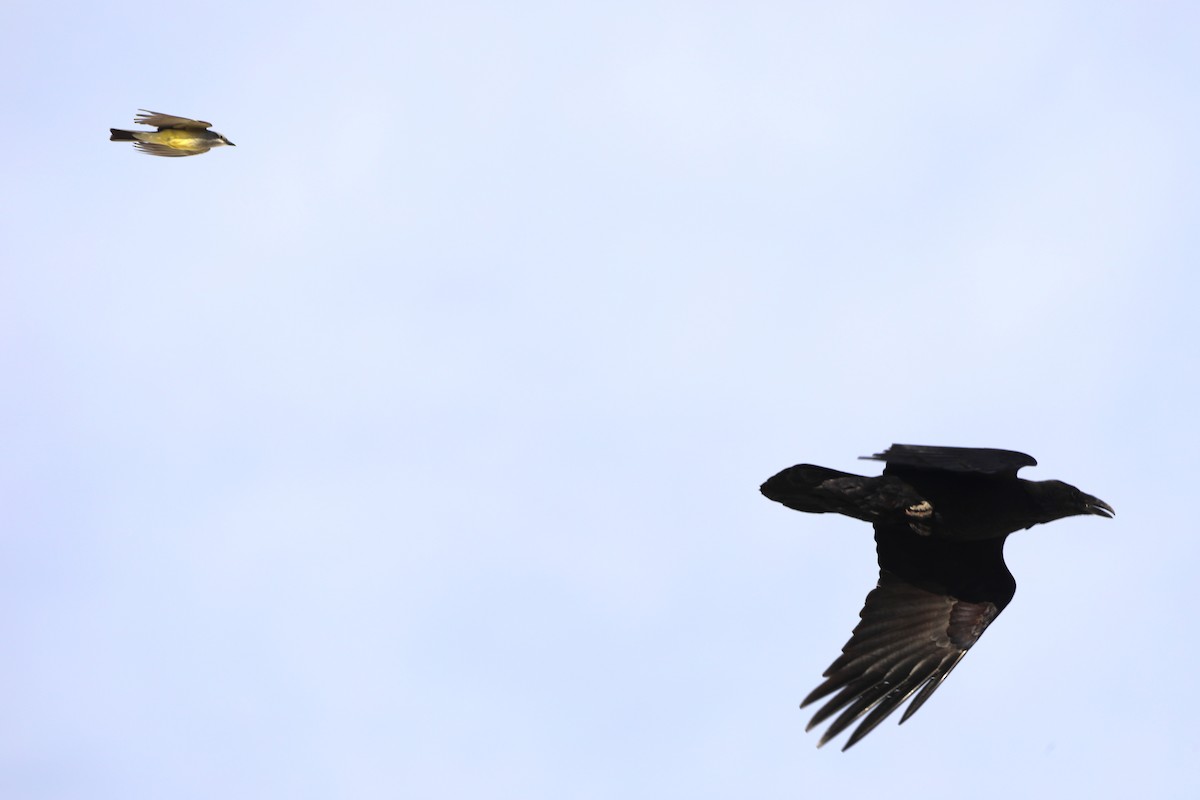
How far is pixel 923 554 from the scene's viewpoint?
14555mm

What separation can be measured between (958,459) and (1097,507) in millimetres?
1933

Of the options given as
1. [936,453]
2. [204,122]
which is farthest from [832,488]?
[204,122]

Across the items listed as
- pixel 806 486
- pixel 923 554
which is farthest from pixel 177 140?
pixel 923 554

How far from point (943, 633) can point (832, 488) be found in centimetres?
199

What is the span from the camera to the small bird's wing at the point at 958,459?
40.3ft

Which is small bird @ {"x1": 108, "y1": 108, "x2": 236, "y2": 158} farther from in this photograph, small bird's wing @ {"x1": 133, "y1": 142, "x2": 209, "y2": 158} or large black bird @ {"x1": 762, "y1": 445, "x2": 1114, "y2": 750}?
large black bird @ {"x1": 762, "y1": 445, "x2": 1114, "y2": 750}

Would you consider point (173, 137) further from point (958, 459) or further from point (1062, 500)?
point (1062, 500)

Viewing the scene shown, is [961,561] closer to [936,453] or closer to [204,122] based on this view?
[936,453]

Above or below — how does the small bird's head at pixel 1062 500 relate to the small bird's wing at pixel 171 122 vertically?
below

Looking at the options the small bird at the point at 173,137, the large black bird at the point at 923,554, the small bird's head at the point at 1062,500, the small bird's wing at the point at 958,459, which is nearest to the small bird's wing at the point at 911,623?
the large black bird at the point at 923,554

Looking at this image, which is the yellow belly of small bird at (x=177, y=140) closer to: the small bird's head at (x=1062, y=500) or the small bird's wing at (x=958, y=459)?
the small bird's wing at (x=958, y=459)

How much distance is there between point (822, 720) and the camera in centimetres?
1308

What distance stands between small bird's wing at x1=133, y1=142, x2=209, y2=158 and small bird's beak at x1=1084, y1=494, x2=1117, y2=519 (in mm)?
8238

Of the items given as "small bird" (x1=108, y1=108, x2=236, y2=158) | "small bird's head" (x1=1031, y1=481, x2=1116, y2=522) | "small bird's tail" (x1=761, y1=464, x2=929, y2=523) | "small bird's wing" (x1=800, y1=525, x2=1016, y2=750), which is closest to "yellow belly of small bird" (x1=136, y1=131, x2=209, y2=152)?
"small bird" (x1=108, y1=108, x2=236, y2=158)
